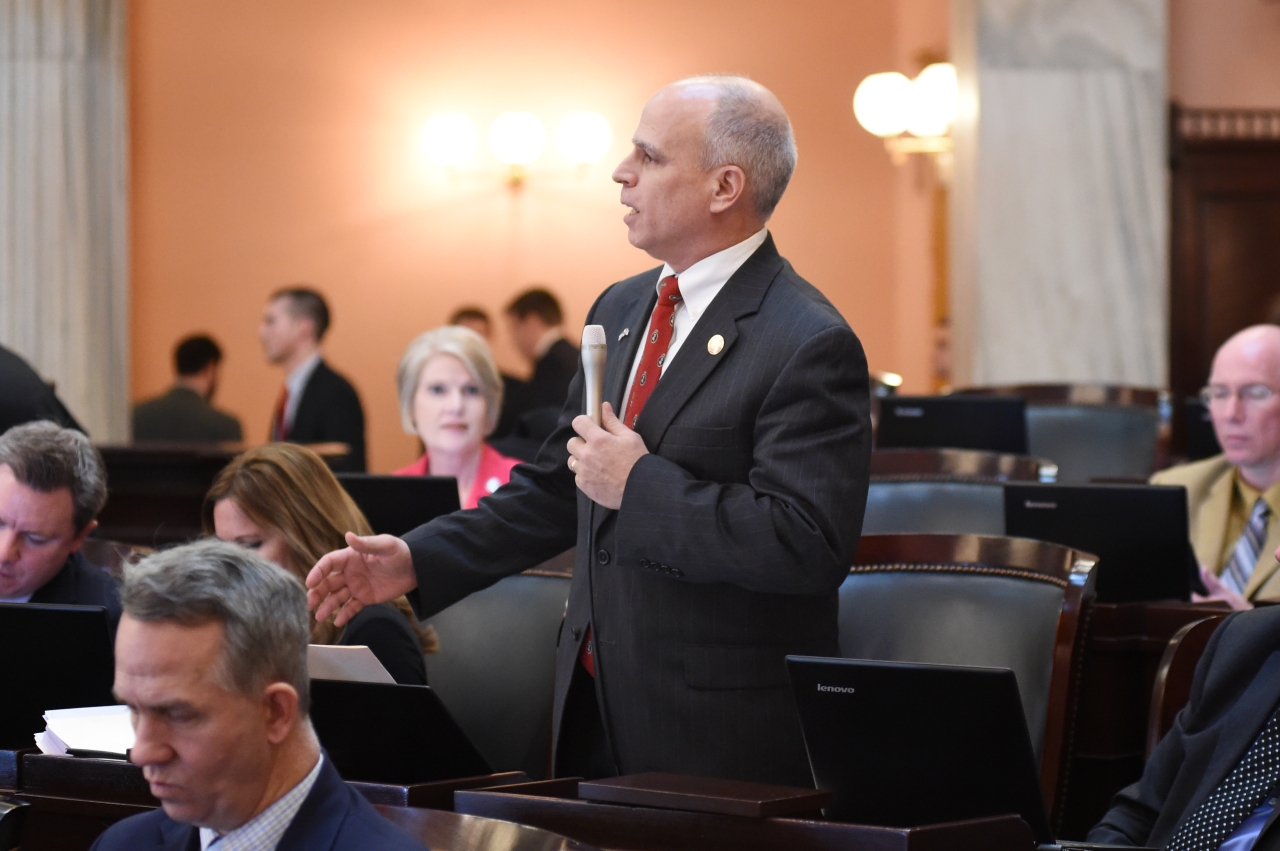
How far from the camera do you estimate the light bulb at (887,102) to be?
8.96 m

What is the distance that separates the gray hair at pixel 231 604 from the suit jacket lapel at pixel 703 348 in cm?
76

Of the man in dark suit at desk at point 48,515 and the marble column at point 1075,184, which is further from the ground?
the marble column at point 1075,184

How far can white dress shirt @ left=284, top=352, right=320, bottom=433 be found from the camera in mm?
6703

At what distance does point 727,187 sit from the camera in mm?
2242

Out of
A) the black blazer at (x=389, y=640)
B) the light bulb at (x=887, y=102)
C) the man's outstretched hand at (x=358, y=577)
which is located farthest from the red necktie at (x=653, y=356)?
the light bulb at (x=887, y=102)

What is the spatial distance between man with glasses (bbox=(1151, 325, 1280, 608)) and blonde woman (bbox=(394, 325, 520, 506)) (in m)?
1.79

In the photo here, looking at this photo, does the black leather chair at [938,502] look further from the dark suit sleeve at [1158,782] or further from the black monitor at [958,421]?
the dark suit sleeve at [1158,782]

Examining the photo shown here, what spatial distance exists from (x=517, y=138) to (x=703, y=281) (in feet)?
25.1

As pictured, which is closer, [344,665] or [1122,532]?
[344,665]

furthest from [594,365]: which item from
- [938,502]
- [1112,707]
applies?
[938,502]

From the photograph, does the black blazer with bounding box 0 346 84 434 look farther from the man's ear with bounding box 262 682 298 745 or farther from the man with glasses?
the man with glasses

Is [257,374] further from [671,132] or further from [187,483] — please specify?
[671,132]

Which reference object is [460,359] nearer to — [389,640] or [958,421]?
[958,421]

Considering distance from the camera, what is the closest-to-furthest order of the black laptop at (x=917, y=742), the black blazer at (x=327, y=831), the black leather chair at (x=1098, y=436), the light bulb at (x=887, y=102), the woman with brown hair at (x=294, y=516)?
the black blazer at (x=327, y=831)
the black laptop at (x=917, y=742)
the woman with brown hair at (x=294, y=516)
the black leather chair at (x=1098, y=436)
the light bulb at (x=887, y=102)
